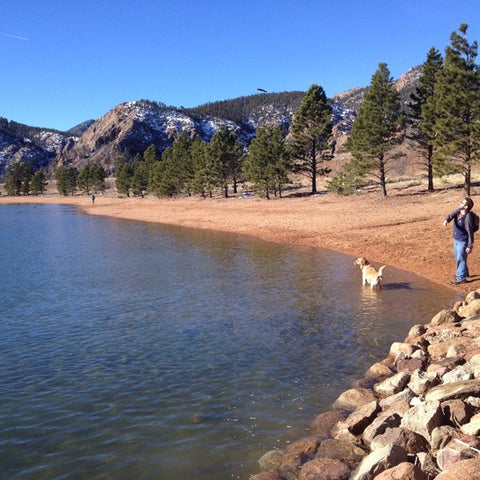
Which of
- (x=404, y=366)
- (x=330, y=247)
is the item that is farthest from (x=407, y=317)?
(x=330, y=247)

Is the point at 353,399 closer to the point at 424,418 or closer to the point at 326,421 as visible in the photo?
the point at 326,421

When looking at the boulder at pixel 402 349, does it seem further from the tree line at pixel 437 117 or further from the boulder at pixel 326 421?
the tree line at pixel 437 117

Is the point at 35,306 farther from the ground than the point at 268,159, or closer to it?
closer to it

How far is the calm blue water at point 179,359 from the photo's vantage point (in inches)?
254

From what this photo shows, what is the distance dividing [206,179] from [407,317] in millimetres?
60975

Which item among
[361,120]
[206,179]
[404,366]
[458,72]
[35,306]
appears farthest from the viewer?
[206,179]

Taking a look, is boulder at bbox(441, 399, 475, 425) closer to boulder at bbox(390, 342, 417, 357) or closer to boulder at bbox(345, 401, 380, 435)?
boulder at bbox(345, 401, 380, 435)

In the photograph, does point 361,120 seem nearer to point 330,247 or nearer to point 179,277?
point 330,247

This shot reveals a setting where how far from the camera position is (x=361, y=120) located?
4659 cm

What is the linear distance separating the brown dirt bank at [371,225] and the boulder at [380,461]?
34.5 ft

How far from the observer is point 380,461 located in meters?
4.94

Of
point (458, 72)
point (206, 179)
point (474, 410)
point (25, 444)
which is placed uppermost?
point (458, 72)

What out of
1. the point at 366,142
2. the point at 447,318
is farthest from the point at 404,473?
the point at 366,142

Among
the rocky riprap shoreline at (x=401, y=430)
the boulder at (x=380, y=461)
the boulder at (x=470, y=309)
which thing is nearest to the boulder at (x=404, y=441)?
the rocky riprap shoreline at (x=401, y=430)
